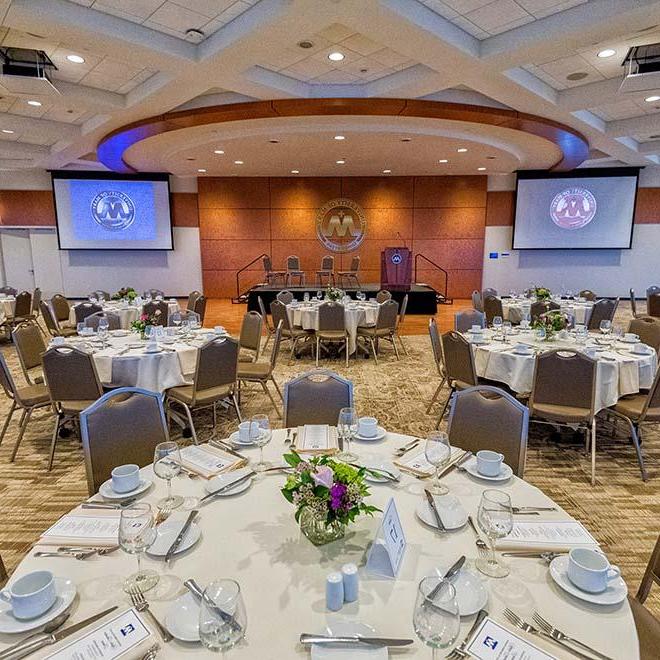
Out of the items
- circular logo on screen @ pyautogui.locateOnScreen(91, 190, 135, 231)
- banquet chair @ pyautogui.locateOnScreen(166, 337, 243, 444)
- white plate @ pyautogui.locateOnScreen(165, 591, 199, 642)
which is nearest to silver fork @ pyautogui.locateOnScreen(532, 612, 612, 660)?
white plate @ pyautogui.locateOnScreen(165, 591, 199, 642)

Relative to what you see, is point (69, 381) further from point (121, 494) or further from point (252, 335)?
point (121, 494)

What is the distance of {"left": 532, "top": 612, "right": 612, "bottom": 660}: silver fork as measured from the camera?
108 cm

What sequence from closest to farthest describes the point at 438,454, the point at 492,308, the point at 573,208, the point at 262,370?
the point at 438,454, the point at 262,370, the point at 492,308, the point at 573,208

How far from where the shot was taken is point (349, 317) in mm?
6945

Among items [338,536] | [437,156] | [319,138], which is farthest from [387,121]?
[338,536]

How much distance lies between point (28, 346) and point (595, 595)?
5038 millimetres

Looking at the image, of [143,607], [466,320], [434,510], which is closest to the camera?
[143,607]

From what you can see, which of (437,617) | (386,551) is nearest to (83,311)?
(386,551)

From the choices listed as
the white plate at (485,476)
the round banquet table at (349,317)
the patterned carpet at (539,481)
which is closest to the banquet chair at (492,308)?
the round banquet table at (349,317)

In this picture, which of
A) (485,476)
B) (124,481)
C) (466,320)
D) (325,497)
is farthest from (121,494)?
(466,320)

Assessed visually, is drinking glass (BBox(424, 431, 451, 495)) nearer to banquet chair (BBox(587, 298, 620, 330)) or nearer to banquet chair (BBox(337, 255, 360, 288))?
banquet chair (BBox(587, 298, 620, 330))

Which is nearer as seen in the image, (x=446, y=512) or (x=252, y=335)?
(x=446, y=512)

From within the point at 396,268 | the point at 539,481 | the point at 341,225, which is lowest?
the point at 539,481

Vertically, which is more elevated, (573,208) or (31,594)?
(573,208)
